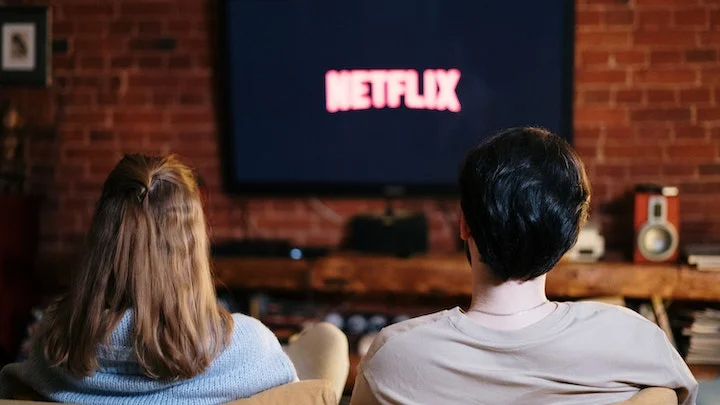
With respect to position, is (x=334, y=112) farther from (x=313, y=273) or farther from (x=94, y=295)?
(x=94, y=295)

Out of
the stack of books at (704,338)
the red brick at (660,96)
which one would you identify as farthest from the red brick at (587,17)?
the stack of books at (704,338)

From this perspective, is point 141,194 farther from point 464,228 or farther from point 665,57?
point 665,57

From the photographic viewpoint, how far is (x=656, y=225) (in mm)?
3295

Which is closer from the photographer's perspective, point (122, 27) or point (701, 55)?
point (701, 55)

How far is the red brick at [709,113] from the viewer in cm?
346

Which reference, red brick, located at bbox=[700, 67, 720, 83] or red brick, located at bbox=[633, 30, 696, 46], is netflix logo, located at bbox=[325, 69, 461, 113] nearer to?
red brick, located at bbox=[633, 30, 696, 46]

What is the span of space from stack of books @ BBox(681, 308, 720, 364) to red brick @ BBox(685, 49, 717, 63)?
1.01 m

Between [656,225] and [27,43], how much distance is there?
286 cm

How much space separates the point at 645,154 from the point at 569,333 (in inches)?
93.0

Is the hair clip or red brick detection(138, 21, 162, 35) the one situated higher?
red brick detection(138, 21, 162, 35)

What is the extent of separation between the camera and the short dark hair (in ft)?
4.45

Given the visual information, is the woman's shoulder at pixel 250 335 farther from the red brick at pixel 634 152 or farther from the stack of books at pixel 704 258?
the red brick at pixel 634 152

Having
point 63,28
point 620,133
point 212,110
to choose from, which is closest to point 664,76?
point 620,133

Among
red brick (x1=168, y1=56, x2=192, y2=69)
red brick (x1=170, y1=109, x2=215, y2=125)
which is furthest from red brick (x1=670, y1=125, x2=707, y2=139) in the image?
Result: red brick (x1=168, y1=56, x2=192, y2=69)
